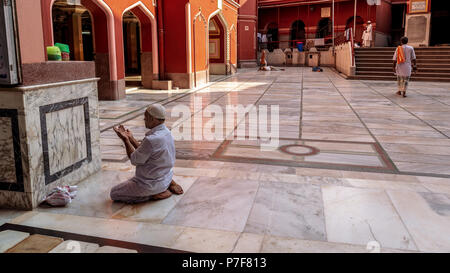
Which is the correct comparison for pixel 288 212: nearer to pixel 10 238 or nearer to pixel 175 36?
pixel 10 238

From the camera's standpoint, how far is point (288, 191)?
13.1 ft

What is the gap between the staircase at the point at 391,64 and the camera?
16188mm

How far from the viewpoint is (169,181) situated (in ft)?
12.6

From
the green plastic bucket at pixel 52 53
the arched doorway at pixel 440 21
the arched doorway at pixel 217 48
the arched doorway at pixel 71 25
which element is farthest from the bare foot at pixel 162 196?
the arched doorway at pixel 440 21

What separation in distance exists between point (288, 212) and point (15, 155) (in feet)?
8.35

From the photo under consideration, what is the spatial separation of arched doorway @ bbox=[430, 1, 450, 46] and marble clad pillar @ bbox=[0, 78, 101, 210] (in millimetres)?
24999

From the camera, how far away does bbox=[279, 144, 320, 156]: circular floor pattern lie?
550 centimetres

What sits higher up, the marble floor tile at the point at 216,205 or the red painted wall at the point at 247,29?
the red painted wall at the point at 247,29

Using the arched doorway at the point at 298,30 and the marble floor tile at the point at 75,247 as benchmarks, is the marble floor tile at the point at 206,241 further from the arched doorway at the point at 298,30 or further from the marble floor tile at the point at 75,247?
the arched doorway at the point at 298,30

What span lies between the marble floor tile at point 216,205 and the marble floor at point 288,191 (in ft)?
0.03

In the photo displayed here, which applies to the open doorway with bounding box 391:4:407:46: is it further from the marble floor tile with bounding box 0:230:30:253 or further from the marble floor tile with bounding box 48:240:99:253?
the marble floor tile with bounding box 0:230:30:253

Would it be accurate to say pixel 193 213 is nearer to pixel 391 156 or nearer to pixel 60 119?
pixel 60 119

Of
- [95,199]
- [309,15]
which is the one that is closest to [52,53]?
[95,199]
